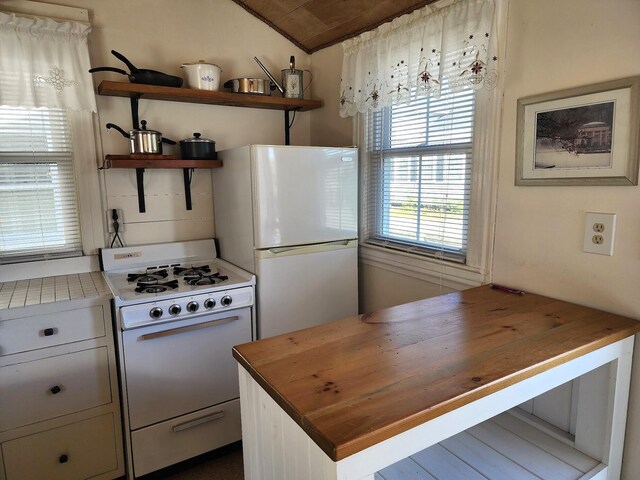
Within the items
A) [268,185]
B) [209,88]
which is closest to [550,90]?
[268,185]

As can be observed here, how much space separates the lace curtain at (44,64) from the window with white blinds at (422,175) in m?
1.53

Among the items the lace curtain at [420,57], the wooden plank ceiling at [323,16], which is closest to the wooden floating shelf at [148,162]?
the lace curtain at [420,57]

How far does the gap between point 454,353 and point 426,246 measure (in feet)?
3.48

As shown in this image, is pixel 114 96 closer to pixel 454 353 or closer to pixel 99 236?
pixel 99 236

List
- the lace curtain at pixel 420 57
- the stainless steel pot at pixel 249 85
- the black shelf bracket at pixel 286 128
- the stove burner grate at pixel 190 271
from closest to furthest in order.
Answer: the lace curtain at pixel 420 57, the stove burner grate at pixel 190 271, the stainless steel pot at pixel 249 85, the black shelf bracket at pixel 286 128

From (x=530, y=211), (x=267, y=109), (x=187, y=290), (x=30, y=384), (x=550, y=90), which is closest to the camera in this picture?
(x=550, y=90)

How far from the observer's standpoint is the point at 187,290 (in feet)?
6.53

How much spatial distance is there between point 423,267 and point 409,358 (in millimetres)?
1056

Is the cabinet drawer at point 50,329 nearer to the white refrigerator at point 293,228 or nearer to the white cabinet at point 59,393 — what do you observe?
the white cabinet at point 59,393

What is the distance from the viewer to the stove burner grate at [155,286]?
6.47ft

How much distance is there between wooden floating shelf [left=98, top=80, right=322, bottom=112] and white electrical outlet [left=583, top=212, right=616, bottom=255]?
1.77 meters

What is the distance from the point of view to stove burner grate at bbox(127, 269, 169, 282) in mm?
2211

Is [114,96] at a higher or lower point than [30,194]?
higher

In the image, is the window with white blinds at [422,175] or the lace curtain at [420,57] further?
the window with white blinds at [422,175]
